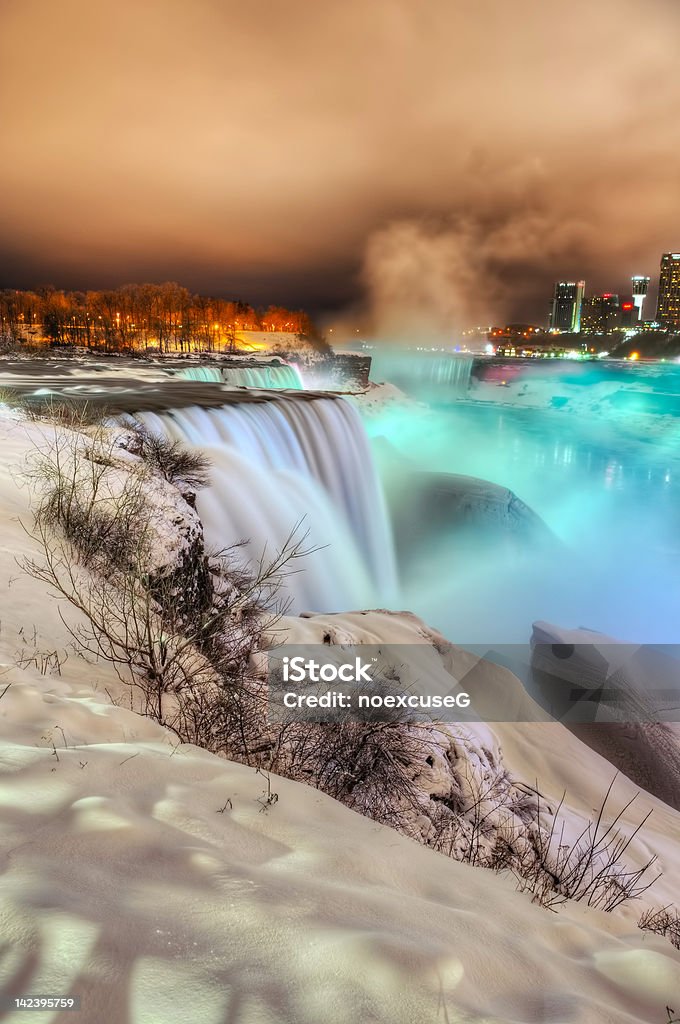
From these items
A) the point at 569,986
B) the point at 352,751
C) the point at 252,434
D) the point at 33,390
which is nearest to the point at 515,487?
the point at 252,434

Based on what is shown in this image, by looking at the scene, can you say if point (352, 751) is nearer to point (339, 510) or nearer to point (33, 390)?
point (339, 510)

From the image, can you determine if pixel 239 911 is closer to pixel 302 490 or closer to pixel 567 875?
pixel 567 875

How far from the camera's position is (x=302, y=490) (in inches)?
624

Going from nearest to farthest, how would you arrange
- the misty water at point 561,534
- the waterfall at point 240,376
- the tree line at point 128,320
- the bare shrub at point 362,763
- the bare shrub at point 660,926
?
1. the bare shrub at point 660,926
2. the bare shrub at point 362,763
3. the misty water at point 561,534
4. the waterfall at point 240,376
5. the tree line at point 128,320

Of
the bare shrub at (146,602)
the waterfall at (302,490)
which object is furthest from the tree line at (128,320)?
the bare shrub at (146,602)

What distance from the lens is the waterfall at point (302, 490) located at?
12.2 m

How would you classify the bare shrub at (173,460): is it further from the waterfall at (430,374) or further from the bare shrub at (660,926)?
the waterfall at (430,374)

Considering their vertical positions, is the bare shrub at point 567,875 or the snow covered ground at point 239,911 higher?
the snow covered ground at point 239,911

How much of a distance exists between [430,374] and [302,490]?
238ft

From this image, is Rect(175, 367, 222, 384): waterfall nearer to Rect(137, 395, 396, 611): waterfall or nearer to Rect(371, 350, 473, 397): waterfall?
Rect(137, 395, 396, 611): waterfall

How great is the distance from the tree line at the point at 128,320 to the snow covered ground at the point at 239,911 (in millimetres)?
60105

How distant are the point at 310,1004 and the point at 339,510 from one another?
16.3 meters

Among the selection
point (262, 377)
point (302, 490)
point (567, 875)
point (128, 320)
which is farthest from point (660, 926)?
point (128, 320)

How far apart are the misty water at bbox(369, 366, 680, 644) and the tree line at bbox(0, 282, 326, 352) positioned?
29478 millimetres
